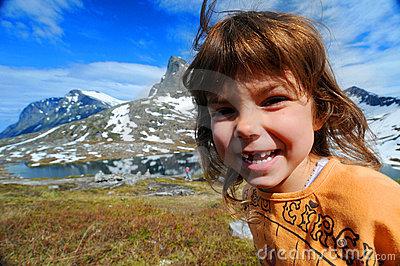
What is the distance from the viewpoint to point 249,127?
1.81 meters

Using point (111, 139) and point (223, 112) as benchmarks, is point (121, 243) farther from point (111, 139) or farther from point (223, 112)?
point (111, 139)

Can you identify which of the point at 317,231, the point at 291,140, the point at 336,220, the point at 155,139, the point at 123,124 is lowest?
the point at 155,139

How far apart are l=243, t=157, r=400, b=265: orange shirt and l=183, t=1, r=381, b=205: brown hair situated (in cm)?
53

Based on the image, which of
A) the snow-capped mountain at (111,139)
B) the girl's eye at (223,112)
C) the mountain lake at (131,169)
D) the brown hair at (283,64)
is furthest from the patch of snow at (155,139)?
the girl's eye at (223,112)

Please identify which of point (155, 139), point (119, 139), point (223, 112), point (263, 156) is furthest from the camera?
point (155, 139)

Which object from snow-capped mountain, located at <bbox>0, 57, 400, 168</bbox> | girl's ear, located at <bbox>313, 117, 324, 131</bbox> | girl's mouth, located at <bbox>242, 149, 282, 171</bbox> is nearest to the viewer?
girl's mouth, located at <bbox>242, 149, 282, 171</bbox>

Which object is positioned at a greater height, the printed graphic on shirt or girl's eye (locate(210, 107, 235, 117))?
girl's eye (locate(210, 107, 235, 117))

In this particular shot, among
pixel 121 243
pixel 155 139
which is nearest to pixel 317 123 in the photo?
pixel 121 243

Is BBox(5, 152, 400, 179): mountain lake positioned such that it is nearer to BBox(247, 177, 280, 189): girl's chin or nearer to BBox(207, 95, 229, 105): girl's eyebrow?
BBox(207, 95, 229, 105): girl's eyebrow

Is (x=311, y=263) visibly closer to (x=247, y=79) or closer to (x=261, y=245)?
(x=261, y=245)

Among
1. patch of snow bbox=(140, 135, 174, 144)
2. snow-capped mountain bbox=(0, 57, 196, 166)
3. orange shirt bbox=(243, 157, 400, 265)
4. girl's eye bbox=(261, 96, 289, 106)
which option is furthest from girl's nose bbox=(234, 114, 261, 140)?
patch of snow bbox=(140, 135, 174, 144)

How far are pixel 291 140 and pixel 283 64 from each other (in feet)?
1.68

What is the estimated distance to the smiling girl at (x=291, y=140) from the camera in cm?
170

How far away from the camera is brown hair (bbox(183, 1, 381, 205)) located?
195cm
